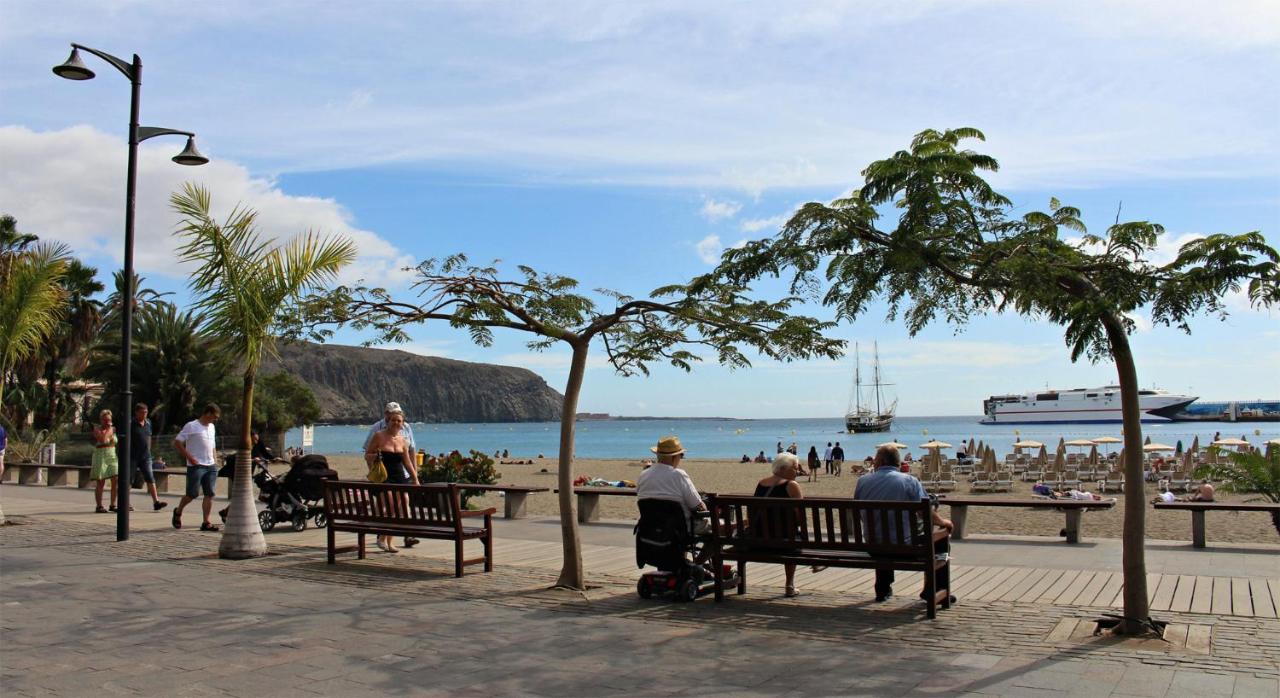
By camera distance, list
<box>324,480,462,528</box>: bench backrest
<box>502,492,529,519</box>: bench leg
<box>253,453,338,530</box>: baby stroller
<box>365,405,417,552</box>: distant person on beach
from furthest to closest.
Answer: <box>502,492,529,519</box>: bench leg
<box>253,453,338,530</box>: baby stroller
<box>365,405,417,552</box>: distant person on beach
<box>324,480,462,528</box>: bench backrest

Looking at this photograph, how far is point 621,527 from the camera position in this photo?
13.4 metres

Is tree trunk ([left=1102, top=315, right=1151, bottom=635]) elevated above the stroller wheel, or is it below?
above

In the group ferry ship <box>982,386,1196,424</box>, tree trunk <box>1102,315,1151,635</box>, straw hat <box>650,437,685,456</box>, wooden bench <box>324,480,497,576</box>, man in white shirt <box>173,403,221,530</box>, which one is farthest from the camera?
ferry ship <box>982,386,1196,424</box>

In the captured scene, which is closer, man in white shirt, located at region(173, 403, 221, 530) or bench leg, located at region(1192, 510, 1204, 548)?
bench leg, located at region(1192, 510, 1204, 548)

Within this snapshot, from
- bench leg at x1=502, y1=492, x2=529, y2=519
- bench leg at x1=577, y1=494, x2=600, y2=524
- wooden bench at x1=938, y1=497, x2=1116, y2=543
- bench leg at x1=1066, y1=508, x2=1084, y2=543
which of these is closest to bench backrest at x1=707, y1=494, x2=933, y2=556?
wooden bench at x1=938, y1=497, x2=1116, y2=543

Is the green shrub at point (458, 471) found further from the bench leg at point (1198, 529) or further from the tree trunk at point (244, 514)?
the bench leg at point (1198, 529)

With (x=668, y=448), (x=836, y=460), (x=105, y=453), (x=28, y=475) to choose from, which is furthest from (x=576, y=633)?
(x=836, y=460)

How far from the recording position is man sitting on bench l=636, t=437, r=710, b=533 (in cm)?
795

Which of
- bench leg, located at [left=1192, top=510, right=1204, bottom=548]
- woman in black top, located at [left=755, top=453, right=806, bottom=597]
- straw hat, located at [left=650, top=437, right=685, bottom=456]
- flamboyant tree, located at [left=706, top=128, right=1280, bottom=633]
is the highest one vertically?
flamboyant tree, located at [left=706, top=128, right=1280, bottom=633]

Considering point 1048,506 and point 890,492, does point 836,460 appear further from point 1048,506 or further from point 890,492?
point 890,492

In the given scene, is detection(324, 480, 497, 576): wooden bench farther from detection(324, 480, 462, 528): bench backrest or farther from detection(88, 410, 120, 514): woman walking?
detection(88, 410, 120, 514): woman walking

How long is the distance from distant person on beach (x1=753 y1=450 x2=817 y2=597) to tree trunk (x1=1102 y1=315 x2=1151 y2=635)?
7.58ft

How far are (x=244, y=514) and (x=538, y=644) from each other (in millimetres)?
5260

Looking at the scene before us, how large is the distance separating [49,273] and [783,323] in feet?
35.4
